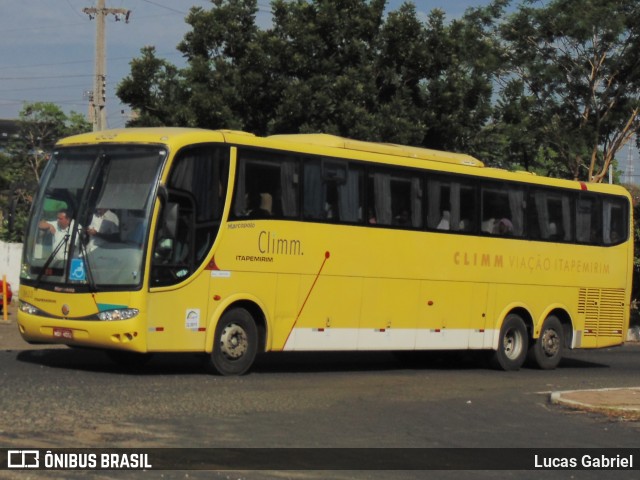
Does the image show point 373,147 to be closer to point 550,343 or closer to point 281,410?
point 550,343

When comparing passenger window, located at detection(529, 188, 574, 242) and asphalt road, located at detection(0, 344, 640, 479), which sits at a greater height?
passenger window, located at detection(529, 188, 574, 242)

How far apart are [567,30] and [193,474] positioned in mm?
28741

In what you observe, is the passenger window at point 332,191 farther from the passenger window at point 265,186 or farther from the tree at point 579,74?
the tree at point 579,74

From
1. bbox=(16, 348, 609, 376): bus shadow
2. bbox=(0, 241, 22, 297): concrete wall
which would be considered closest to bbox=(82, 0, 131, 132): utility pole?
bbox=(0, 241, 22, 297): concrete wall

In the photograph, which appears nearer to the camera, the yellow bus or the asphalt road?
the asphalt road

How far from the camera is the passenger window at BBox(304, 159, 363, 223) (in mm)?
18016

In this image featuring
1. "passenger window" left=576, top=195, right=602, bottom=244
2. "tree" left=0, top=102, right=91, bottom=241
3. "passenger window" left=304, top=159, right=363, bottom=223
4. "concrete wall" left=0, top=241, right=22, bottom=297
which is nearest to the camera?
"passenger window" left=304, top=159, right=363, bottom=223

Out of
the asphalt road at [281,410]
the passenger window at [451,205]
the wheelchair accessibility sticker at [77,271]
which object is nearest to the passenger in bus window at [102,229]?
the wheelchair accessibility sticker at [77,271]

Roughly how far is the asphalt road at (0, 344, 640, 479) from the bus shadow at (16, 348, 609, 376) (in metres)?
0.08

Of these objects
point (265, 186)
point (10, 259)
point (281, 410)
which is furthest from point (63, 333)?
point (10, 259)

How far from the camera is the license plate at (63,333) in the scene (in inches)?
617

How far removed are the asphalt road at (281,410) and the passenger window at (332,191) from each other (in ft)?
8.15

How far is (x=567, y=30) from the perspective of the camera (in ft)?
116

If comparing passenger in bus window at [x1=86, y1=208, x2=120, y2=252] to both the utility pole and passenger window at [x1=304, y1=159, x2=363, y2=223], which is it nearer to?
passenger window at [x1=304, y1=159, x2=363, y2=223]
